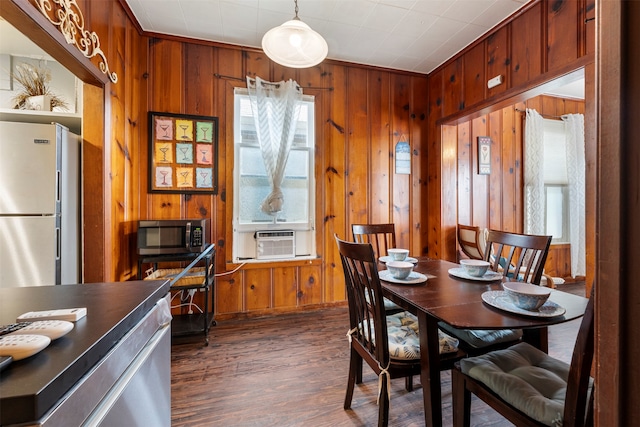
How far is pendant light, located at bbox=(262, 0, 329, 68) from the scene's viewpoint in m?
1.69

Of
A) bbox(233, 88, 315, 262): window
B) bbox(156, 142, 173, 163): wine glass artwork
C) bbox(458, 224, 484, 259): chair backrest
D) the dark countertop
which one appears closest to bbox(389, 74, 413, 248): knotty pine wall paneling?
bbox(458, 224, 484, 259): chair backrest

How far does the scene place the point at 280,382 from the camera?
182cm

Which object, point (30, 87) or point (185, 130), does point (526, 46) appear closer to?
point (185, 130)

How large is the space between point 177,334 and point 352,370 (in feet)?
5.08

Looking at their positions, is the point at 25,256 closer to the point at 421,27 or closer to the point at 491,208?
the point at 421,27

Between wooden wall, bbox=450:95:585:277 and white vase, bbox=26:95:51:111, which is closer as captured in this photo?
white vase, bbox=26:95:51:111

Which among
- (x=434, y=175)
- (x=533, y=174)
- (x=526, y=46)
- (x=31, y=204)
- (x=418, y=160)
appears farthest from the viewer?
(x=533, y=174)

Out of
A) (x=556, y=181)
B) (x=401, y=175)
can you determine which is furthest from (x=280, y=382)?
(x=556, y=181)

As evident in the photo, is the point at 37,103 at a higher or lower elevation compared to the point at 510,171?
higher

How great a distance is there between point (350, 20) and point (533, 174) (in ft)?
10.7

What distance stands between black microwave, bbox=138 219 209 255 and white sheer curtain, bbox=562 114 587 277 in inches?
196

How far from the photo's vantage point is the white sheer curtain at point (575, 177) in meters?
3.93

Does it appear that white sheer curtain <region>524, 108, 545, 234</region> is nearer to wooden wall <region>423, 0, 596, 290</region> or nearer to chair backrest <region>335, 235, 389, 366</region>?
wooden wall <region>423, 0, 596, 290</region>

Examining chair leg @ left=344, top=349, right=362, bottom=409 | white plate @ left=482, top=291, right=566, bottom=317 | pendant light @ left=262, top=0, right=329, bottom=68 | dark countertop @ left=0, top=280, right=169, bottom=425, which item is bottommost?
chair leg @ left=344, top=349, right=362, bottom=409
